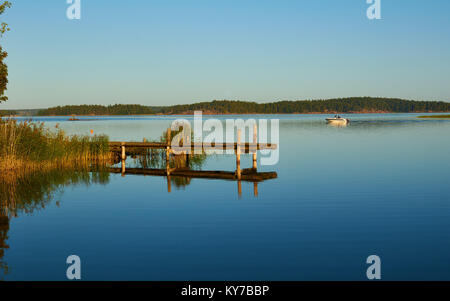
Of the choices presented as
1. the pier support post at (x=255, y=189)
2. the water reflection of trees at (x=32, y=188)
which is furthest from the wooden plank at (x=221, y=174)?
the water reflection of trees at (x=32, y=188)

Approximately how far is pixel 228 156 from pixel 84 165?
14.0 m

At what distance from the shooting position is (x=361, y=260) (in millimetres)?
11805

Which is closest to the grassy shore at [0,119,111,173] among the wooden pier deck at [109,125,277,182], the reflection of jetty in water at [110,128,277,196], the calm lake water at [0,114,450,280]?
the reflection of jetty in water at [110,128,277,196]

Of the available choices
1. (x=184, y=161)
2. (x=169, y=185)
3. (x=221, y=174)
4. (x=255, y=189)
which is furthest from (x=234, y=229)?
(x=184, y=161)

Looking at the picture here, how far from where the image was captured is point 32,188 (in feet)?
74.2

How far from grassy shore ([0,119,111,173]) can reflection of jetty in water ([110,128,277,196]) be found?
1.61 m

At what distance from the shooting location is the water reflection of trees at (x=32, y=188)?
16.9 meters

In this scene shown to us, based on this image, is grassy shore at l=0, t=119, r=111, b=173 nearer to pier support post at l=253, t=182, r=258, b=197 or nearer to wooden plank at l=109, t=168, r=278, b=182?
wooden plank at l=109, t=168, r=278, b=182

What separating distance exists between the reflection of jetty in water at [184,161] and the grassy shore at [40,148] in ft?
5.29

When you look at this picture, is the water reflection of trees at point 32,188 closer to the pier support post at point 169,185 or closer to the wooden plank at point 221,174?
the pier support post at point 169,185

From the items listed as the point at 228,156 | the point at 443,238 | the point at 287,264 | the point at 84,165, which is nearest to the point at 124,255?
the point at 287,264

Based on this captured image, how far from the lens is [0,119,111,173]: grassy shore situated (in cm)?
2588

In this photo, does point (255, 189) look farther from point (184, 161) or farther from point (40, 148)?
point (40, 148)
